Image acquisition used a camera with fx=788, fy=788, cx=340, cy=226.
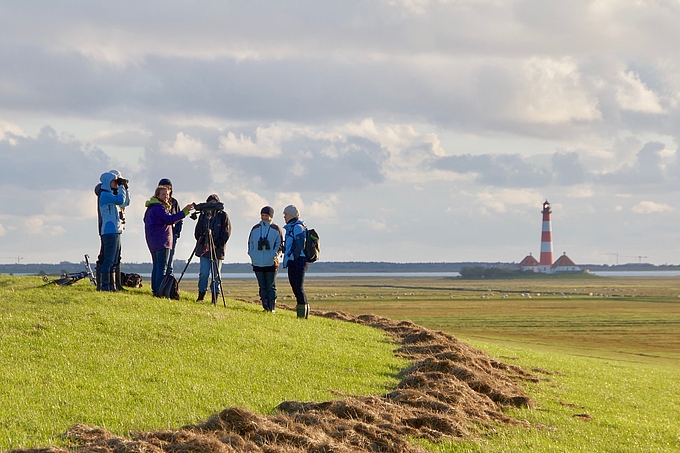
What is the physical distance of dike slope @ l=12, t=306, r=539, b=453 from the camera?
1033 cm

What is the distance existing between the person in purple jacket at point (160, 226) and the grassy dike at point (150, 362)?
1178mm

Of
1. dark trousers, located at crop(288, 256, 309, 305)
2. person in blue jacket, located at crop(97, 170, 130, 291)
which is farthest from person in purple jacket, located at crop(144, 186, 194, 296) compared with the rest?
dark trousers, located at crop(288, 256, 309, 305)

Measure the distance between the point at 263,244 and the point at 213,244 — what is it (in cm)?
161

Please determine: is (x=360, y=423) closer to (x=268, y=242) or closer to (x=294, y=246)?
(x=294, y=246)

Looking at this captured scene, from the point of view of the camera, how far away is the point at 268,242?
79.7 feet

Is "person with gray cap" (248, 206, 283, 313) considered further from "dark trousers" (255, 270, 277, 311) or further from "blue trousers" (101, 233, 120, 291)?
"blue trousers" (101, 233, 120, 291)

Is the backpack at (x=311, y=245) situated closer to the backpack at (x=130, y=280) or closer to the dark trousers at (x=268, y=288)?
the dark trousers at (x=268, y=288)

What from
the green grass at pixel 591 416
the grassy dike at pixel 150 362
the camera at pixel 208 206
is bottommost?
the green grass at pixel 591 416

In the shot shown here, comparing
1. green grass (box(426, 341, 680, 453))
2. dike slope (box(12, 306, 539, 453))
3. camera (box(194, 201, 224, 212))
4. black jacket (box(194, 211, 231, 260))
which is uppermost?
camera (box(194, 201, 224, 212))

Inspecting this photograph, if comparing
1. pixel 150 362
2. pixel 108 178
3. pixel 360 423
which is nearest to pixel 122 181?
pixel 108 178

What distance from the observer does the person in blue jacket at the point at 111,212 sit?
72.4 feet

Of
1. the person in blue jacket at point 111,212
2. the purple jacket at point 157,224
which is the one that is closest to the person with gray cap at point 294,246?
the purple jacket at point 157,224

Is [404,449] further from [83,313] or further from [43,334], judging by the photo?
[83,313]

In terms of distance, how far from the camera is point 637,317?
77562mm
